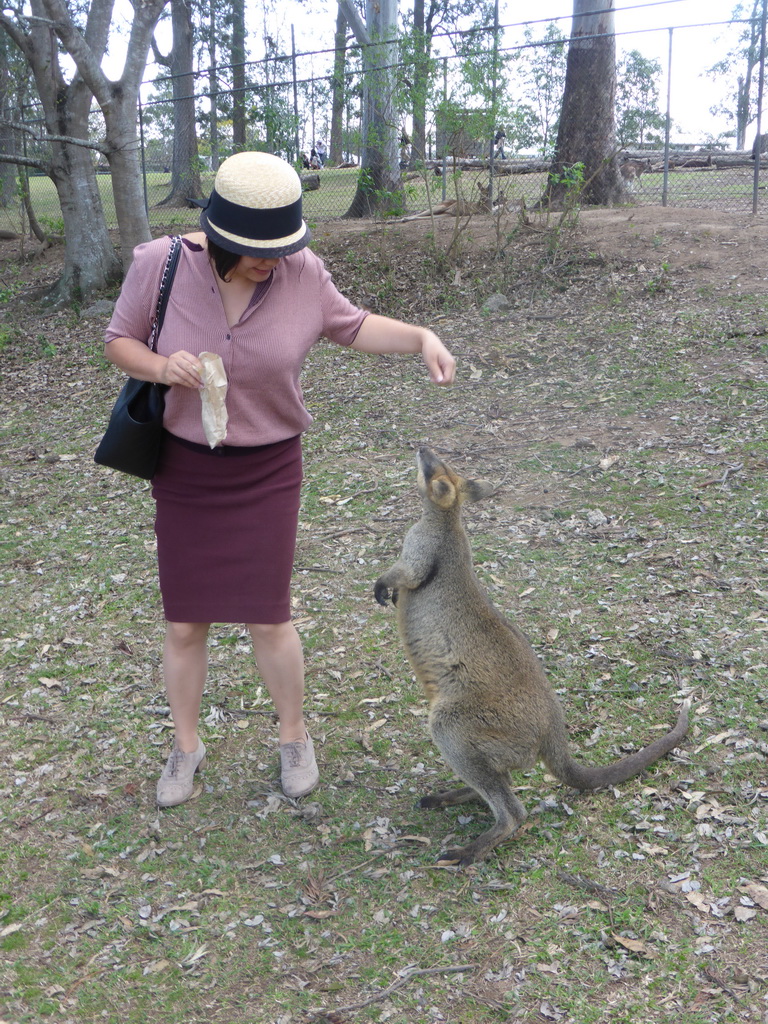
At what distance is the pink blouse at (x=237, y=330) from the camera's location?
2.82m

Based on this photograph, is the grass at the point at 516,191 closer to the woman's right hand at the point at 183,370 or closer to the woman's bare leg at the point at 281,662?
the woman's bare leg at the point at 281,662

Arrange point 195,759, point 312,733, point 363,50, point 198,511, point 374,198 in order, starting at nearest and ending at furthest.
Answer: point 198,511, point 195,759, point 312,733, point 363,50, point 374,198

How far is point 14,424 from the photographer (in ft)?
27.2

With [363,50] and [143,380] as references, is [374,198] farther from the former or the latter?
[143,380]

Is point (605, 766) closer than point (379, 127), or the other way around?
point (605, 766)

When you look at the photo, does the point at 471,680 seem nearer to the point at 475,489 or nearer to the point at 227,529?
Result: the point at 475,489

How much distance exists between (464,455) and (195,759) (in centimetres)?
346

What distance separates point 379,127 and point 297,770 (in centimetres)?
825

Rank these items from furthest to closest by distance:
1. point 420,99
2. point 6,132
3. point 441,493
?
point 6,132, point 420,99, point 441,493

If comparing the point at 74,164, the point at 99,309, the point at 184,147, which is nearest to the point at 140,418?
the point at 99,309

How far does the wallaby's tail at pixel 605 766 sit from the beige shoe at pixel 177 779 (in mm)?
1308

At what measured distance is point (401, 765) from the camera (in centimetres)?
363

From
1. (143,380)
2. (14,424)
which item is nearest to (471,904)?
(143,380)

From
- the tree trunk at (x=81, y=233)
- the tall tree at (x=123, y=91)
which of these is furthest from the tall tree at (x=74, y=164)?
the tall tree at (x=123, y=91)
